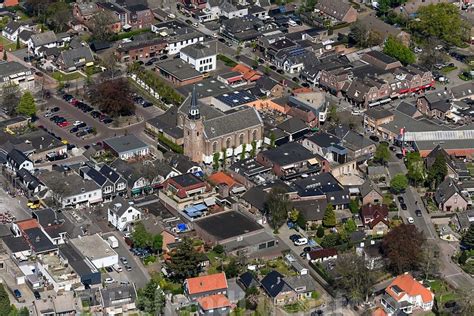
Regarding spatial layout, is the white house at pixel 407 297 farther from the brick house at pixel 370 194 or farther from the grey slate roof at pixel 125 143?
the grey slate roof at pixel 125 143

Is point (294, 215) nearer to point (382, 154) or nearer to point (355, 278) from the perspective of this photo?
point (355, 278)

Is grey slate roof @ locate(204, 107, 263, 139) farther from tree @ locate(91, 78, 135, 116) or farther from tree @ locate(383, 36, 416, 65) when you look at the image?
tree @ locate(383, 36, 416, 65)

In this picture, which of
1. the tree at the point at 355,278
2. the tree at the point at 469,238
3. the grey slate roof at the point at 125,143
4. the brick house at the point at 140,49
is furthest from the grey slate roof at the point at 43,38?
the tree at the point at 469,238

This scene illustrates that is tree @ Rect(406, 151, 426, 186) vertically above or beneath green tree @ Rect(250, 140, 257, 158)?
above

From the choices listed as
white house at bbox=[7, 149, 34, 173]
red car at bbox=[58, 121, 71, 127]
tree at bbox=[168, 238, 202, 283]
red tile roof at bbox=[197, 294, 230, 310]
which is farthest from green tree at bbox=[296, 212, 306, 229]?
red car at bbox=[58, 121, 71, 127]

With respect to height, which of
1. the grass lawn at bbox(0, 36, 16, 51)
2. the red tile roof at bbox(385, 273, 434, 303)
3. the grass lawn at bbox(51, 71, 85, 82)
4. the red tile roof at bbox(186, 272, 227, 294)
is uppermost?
the red tile roof at bbox(385, 273, 434, 303)

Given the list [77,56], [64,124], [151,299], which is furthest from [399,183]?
[77,56]

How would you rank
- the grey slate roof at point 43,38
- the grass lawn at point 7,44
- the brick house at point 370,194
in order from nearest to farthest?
the brick house at point 370,194 → the grey slate roof at point 43,38 → the grass lawn at point 7,44

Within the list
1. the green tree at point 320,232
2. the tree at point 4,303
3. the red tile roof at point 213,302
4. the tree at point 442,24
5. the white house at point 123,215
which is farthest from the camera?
the tree at point 442,24
